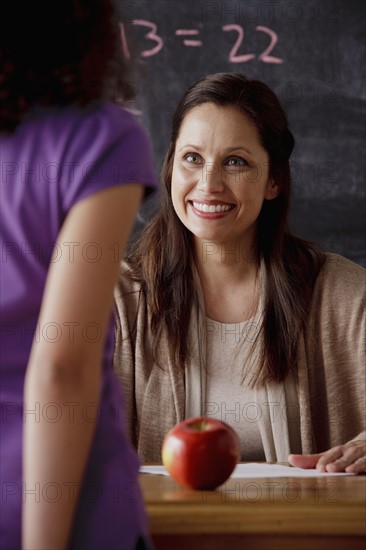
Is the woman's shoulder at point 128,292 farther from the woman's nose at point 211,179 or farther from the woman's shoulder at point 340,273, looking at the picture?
the woman's shoulder at point 340,273

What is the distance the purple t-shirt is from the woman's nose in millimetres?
1461

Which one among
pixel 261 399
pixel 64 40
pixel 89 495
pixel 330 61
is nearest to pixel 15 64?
pixel 64 40

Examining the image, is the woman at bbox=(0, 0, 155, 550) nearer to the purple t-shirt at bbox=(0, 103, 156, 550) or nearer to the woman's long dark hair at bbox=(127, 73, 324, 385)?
the purple t-shirt at bbox=(0, 103, 156, 550)

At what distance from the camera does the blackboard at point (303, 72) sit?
2770mm

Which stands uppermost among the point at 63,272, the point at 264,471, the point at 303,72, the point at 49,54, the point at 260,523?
the point at 49,54

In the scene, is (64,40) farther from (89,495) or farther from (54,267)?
(89,495)

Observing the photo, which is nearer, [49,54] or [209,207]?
[49,54]

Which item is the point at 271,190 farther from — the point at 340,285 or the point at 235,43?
the point at 235,43

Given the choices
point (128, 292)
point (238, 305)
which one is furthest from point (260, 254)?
point (128, 292)

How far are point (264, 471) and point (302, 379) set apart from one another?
0.59 meters

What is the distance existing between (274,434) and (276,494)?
805mm

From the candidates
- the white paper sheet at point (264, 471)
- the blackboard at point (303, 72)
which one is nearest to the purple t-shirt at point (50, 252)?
the white paper sheet at point (264, 471)

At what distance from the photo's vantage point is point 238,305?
2.36 m

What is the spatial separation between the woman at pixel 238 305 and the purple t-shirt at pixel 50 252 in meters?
1.39
